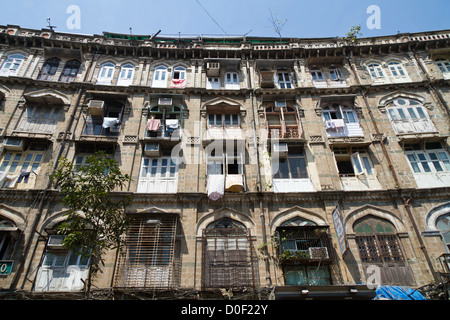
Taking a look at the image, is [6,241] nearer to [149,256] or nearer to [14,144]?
[14,144]

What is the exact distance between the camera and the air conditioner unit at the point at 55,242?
11234 mm

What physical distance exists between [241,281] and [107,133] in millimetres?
9575

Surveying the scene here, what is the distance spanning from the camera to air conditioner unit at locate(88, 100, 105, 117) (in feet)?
49.5

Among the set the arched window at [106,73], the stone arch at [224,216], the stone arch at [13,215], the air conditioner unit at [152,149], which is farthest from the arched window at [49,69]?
the stone arch at [224,216]

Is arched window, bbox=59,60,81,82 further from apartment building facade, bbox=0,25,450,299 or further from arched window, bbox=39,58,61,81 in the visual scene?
arched window, bbox=39,58,61,81

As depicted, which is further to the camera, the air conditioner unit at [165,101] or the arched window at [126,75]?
the arched window at [126,75]

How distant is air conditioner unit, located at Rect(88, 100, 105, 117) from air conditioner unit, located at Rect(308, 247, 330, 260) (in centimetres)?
1198

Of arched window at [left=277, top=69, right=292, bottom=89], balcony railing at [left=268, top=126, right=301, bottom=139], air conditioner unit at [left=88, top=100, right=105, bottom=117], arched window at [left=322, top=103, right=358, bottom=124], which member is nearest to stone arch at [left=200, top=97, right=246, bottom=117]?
balcony railing at [left=268, top=126, right=301, bottom=139]

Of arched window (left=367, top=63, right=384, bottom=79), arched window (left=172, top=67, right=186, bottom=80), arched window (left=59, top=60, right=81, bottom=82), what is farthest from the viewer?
arched window (left=172, top=67, right=186, bottom=80)

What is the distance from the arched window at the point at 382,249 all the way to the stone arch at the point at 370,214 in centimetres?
14

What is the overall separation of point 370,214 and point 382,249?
152cm

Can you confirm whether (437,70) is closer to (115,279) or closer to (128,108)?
(128,108)

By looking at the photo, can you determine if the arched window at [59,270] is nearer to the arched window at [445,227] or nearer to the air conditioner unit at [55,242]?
the air conditioner unit at [55,242]
